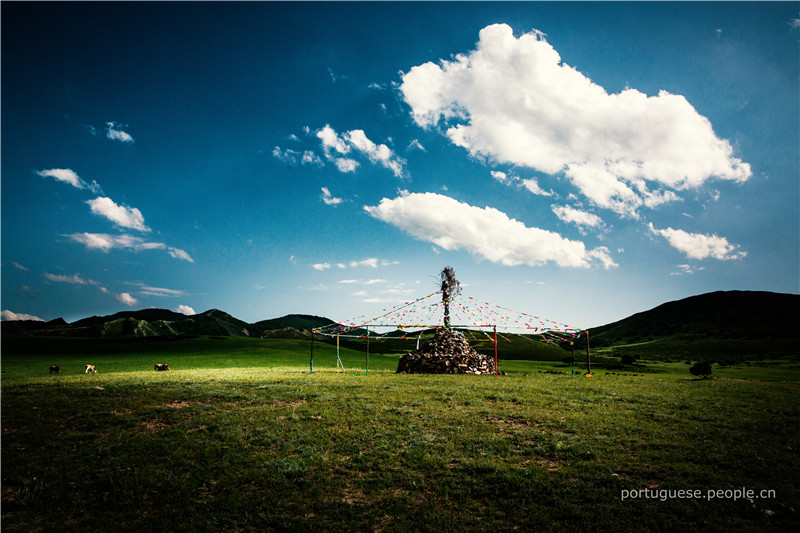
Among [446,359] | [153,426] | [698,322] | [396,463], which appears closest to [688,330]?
[698,322]

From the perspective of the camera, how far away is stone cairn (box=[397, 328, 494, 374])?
3083cm

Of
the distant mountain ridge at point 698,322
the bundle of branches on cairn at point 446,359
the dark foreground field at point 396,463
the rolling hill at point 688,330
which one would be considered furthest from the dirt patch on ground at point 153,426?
the distant mountain ridge at point 698,322

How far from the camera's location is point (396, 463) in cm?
953

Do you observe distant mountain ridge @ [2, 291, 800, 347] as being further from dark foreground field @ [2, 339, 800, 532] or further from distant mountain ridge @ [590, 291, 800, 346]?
dark foreground field @ [2, 339, 800, 532]

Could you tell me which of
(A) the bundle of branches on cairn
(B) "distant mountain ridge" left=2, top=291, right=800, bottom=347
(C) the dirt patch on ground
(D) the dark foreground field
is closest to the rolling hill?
(B) "distant mountain ridge" left=2, top=291, right=800, bottom=347

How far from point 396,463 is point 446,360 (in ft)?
73.0

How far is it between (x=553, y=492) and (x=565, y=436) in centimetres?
382

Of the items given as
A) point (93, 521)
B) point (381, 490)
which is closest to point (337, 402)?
point (381, 490)

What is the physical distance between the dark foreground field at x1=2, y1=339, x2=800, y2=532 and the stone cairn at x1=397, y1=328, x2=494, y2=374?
47.2 feet

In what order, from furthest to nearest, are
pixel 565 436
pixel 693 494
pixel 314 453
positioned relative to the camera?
pixel 565 436 → pixel 314 453 → pixel 693 494

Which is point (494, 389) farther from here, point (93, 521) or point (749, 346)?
point (749, 346)

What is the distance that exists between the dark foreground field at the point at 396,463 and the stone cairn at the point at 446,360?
1438cm

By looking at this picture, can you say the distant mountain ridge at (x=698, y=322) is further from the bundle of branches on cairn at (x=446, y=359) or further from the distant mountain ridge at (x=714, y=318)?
the bundle of branches on cairn at (x=446, y=359)

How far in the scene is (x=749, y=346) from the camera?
261 feet
